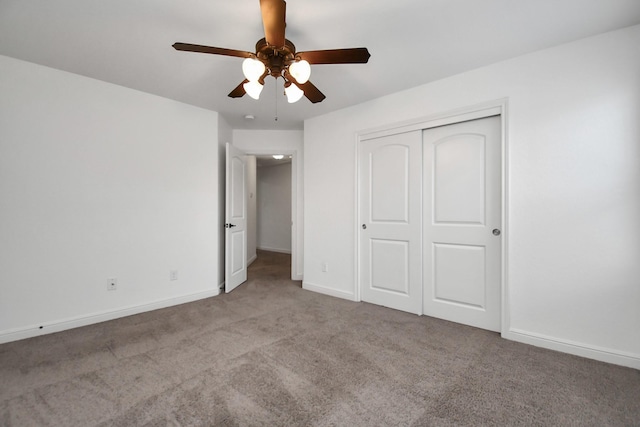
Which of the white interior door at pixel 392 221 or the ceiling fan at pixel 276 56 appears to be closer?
the ceiling fan at pixel 276 56

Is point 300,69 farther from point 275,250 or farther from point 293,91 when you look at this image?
point 275,250

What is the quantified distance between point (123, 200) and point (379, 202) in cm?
274

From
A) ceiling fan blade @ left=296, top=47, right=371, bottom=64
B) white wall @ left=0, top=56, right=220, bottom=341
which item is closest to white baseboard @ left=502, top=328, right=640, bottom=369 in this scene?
ceiling fan blade @ left=296, top=47, right=371, bottom=64

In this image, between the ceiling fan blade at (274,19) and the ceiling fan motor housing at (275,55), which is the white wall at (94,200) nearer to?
the ceiling fan motor housing at (275,55)

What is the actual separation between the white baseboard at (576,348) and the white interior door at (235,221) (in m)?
3.09

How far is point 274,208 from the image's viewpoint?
7609mm

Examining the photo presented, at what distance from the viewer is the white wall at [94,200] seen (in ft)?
7.68

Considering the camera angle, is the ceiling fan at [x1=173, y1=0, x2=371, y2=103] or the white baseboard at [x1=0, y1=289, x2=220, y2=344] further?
the white baseboard at [x1=0, y1=289, x2=220, y2=344]

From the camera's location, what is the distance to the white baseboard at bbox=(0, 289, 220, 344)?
231cm

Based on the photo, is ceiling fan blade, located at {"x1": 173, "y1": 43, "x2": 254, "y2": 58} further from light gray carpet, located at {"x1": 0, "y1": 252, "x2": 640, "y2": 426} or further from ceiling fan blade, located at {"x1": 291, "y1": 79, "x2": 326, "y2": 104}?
light gray carpet, located at {"x1": 0, "y1": 252, "x2": 640, "y2": 426}

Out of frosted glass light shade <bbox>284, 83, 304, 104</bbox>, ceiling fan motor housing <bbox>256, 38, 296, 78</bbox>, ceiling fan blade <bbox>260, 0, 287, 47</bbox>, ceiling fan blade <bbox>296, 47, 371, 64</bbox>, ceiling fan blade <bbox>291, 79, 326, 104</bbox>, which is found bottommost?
frosted glass light shade <bbox>284, 83, 304, 104</bbox>

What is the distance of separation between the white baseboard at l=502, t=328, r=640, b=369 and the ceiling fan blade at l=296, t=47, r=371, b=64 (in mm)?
2446

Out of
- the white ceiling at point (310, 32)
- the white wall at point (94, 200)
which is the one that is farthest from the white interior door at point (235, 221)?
the white ceiling at point (310, 32)

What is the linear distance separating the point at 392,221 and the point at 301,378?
1.89 m
